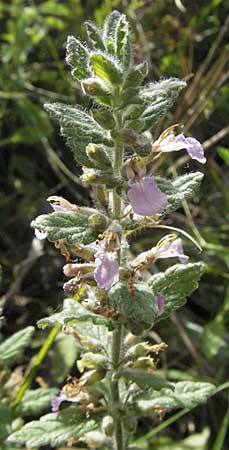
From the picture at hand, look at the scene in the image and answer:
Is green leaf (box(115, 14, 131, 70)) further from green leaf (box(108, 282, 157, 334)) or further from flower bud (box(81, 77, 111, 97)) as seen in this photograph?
green leaf (box(108, 282, 157, 334))

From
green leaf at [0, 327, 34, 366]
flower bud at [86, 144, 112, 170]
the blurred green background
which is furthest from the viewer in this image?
the blurred green background

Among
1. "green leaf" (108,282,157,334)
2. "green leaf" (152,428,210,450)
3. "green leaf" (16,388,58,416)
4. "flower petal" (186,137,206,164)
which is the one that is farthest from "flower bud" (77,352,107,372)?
"green leaf" (152,428,210,450)

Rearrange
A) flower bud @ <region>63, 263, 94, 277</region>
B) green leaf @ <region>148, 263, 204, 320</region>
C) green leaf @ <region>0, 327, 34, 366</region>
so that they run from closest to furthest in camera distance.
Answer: flower bud @ <region>63, 263, 94, 277</region> → green leaf @ <region>148, 263, 204, 320</region> → green leaf @ <region>0, 327, 34, 366</region>

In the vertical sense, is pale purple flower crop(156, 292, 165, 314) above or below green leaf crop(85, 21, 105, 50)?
below

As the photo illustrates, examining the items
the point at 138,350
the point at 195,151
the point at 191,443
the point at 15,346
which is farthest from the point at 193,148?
the point at 191,443

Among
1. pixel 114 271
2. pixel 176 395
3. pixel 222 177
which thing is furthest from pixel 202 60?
pixel 114 271

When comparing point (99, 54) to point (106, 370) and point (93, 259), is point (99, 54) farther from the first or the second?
point (106, 370)

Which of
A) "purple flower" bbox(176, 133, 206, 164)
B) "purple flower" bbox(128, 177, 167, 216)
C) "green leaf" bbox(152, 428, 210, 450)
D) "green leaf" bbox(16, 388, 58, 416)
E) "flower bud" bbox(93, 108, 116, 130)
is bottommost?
"green leaf" bbox(152, 428, 210, 450)

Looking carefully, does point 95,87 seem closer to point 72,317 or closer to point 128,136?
point 128,136
